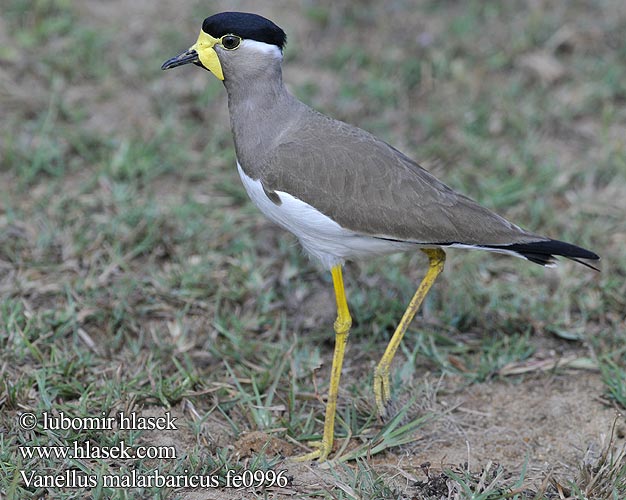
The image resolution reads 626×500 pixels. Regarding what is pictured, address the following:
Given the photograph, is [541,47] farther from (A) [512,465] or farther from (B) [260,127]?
(A) [512,465]

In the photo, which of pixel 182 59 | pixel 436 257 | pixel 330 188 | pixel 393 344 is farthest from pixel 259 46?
pixel 393 344

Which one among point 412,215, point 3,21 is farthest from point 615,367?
point 3,21

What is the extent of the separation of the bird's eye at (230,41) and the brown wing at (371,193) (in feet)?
1.55

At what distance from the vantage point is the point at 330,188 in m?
3.87

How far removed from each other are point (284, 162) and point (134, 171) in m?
2.02

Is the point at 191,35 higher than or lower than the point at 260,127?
lower

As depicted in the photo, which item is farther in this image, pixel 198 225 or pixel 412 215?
pixel 198 225

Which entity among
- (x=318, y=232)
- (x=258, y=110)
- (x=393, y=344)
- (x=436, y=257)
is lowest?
(x=393, y=344)

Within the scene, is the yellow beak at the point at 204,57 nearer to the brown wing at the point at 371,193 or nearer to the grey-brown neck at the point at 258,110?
the grey-brown neck at the point at 258,110

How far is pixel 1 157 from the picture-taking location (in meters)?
5.62

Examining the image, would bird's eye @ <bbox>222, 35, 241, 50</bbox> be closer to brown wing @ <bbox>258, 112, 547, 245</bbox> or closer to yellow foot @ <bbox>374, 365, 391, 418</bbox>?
brown wing @ <bbox>258, 112, 547, 245</bbox>

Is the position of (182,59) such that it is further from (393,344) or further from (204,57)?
(393,344)

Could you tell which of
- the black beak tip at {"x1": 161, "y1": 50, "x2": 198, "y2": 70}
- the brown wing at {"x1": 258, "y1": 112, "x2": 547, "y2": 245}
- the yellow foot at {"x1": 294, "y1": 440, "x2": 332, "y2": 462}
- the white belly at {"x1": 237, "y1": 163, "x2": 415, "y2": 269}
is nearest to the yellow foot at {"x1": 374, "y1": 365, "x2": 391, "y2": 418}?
the yellow foot at {"x1": 294, "y1": 440, "x2": 332, "y2": 462}

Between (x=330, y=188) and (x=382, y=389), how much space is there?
1.00 meters
